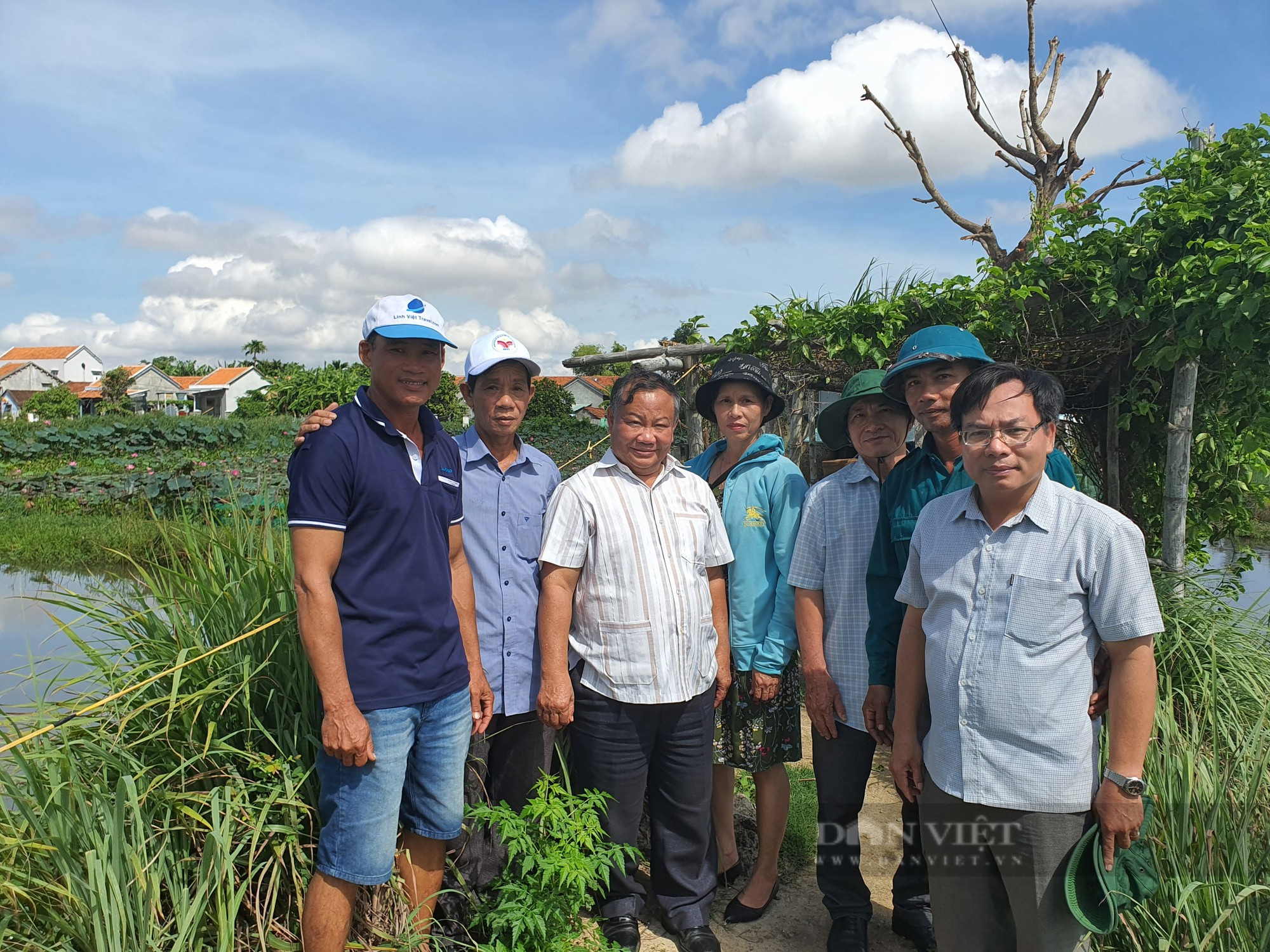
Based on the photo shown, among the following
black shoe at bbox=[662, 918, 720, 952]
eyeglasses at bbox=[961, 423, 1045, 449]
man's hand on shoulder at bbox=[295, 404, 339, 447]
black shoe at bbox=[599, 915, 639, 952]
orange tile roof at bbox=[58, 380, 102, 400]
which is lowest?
black shoe at bbox=[662, 918, 720, 952]

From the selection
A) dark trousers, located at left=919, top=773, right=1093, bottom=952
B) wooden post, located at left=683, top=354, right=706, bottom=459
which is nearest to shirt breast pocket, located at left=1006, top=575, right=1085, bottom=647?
dark trousers, located at left=919, top=773, right=1093, bottom=952

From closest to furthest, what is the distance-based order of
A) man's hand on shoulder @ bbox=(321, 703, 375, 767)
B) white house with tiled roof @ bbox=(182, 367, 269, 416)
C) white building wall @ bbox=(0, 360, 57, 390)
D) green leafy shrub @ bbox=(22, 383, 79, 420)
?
man's hand on shoulder @ bbox=(321, 703, 375, 767), green leafy shrub @ bbox=(22, 383, 79, 420), white house with tiled roof @ bbox=(182, 367, 269, 416), white building wall @ bbox=(0, 360, 57, 390)

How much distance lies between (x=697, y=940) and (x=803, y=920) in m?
0.53

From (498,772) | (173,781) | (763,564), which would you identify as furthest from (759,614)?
(173,781)

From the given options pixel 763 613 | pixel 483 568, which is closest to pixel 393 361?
pixel 483 568

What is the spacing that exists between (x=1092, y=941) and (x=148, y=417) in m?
24.7

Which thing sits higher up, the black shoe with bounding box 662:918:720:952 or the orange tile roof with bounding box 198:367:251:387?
the orange tile roof with bounding box 198:367:251:387

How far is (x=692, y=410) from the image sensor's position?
18.1 feet

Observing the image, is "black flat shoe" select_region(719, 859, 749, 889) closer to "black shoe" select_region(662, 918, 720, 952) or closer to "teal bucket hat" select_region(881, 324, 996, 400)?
"black shoe" select_region(662, 918, 720, 952)

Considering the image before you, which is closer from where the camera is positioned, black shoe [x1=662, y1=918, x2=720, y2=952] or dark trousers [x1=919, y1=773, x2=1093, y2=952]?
dark trousers [x1=919, y1=773, x2=1093, y2=952]

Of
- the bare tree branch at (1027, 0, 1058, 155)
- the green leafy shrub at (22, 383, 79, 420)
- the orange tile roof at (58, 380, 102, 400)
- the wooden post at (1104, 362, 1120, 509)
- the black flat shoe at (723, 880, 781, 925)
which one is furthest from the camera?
the orange tile roof at (58, 380, 102, 400)

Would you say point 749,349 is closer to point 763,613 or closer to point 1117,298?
point 1117,298

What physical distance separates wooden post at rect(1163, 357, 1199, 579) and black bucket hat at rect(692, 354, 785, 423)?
229 centimetres

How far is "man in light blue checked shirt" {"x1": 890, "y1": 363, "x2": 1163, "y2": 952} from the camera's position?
6.25ft
